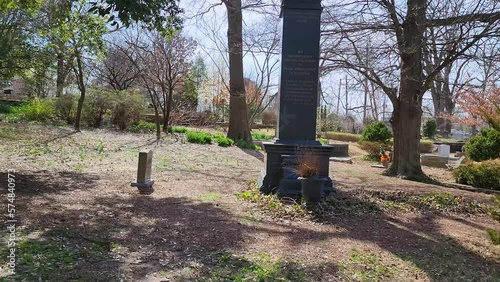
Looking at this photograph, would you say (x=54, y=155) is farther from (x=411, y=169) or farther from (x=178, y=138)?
(x=411, y=169)

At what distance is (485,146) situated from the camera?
13.8 m

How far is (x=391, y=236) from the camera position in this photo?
5129 mm

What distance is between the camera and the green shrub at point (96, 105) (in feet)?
59.2

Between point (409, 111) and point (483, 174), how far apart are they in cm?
250

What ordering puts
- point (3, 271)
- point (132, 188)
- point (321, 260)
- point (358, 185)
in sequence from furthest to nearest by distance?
1. point (358, 185)
2. point (132, 188)
3. point (321, 260)
4. point (3, 271)

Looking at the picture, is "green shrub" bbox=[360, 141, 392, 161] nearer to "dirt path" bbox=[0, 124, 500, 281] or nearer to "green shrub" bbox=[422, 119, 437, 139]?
"dirt path" bbox=[0, 124, 500, 281]

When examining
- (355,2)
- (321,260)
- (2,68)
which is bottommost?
(321,260)

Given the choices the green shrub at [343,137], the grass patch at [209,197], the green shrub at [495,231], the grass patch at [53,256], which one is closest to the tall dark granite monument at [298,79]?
the grass patch at [209,197]

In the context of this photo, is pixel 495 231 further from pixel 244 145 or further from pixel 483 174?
pixel 244 145

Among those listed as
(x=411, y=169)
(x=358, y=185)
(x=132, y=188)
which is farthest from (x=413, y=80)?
(x=132, y=188)

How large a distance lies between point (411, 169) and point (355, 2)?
493 centimetres

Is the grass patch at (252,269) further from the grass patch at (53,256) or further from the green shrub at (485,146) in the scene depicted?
the green shrub at (485,146)

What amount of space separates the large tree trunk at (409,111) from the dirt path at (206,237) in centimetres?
297

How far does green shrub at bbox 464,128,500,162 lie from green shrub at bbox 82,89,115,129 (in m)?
14.8
